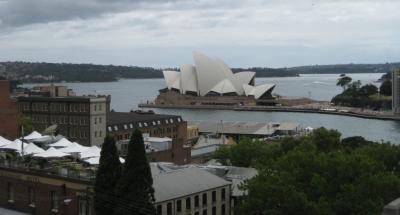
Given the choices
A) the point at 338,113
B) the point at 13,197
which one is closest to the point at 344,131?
the point at 338,113

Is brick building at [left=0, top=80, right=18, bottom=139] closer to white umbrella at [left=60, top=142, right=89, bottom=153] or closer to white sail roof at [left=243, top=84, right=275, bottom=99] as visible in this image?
white umbrella at [left=60, top=142, right=89, bottom=153]

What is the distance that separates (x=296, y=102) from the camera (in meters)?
108

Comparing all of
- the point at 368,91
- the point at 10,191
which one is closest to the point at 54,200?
the point at 10,191

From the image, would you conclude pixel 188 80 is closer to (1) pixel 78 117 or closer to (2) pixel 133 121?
(2) pixel 133 121

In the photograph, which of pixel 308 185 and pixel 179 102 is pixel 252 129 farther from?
pixel 179 102

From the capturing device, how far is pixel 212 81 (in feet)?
353

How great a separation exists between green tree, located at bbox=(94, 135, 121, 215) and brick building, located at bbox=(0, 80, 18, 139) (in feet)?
38.9

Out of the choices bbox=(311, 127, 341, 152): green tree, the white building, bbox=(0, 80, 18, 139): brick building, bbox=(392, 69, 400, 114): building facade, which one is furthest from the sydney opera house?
bbox=(0, 80, 18, 139): brick building

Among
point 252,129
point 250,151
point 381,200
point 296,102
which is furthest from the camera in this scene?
point 296,102

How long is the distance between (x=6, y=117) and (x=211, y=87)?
84581 mm

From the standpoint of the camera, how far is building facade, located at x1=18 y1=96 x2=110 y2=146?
3834 cm

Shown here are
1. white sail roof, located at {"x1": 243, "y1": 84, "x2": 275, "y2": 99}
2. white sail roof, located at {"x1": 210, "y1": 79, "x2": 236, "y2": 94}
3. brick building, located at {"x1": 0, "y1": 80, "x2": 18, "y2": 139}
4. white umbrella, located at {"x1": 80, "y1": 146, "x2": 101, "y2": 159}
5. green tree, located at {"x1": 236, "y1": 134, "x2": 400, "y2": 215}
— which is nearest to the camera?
green tree, located at {"x1": 236, "y1": 134, "x2": 400, "y2": 215}

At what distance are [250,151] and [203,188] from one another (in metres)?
8.78

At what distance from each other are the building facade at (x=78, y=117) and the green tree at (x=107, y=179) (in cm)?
2521
